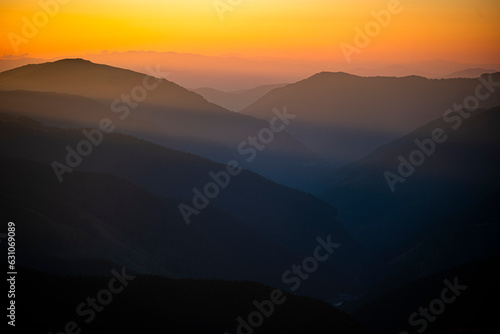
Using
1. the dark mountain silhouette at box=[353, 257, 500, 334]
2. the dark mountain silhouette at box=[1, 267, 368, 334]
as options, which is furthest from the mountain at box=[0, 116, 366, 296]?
the dark mountain silhouette at box=[353, 257, 500, 334]

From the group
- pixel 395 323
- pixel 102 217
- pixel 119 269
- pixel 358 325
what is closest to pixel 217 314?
pixel 358 325
